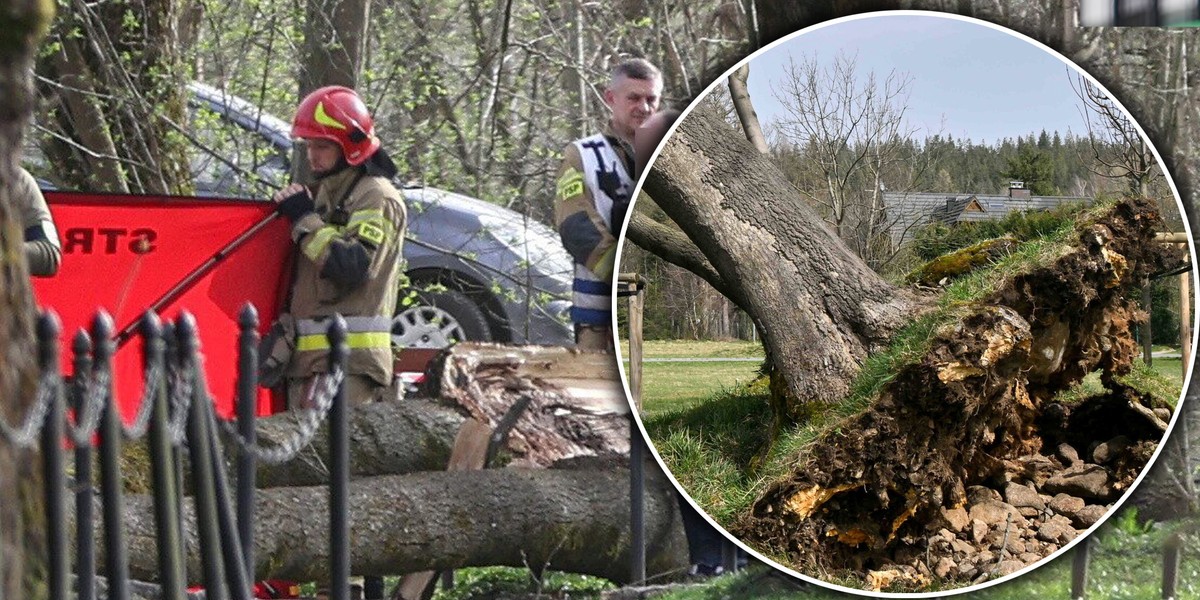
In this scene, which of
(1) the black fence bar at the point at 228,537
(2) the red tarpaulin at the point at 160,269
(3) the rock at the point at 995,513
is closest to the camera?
(1) the black fence bar at the point at 228,537

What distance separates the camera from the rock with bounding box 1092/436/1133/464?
11.3ft

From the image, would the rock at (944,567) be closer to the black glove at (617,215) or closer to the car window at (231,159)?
the black glove at (617,215)

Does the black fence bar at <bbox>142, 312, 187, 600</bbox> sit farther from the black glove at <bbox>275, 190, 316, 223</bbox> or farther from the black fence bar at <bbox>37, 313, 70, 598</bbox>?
the black glove at <bbox>275, 190, 316, 223</bbox>

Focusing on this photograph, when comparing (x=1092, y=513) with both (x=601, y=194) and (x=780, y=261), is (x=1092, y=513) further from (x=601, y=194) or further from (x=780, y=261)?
(x=601, y=194)

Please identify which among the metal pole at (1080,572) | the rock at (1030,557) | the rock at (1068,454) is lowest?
the metal pole at (1080,572)

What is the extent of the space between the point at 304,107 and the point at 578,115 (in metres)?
1.24

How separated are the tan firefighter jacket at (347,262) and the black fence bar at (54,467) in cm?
166

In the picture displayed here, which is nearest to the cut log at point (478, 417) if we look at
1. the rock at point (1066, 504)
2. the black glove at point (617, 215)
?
the black glove at point (617, 215)

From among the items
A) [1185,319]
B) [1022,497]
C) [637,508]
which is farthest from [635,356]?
[1185,319]

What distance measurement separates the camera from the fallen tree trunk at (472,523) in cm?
419

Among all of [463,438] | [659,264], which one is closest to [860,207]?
[659,264]

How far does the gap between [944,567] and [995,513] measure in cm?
18

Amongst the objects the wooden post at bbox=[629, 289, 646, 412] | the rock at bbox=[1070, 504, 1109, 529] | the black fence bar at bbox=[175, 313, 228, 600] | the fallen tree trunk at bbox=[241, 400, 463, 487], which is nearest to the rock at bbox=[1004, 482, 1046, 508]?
the rock at bbox=[1070, 504, 1109, 529]

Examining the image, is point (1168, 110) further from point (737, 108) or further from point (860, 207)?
point (737, 108)
